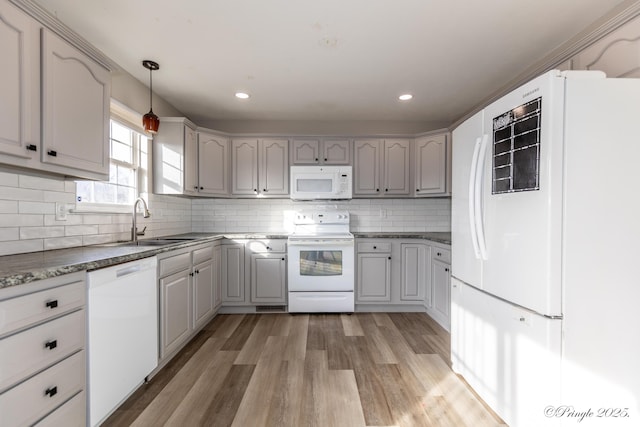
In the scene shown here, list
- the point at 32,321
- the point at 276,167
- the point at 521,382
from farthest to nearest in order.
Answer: the point at 276,167
the point at 521,382
the point at 32,321

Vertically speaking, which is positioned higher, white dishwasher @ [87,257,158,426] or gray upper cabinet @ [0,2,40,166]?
gray upper cabinet @ [0,2,40,166]

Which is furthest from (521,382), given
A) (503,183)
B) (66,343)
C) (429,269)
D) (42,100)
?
(42,100)

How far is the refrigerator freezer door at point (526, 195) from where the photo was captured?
1257 millimetres

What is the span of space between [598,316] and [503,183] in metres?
0.71

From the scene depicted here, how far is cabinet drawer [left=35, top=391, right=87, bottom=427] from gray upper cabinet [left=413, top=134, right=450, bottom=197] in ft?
11.2

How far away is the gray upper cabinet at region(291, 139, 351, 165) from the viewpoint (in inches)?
140

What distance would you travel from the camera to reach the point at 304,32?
6.31 ft

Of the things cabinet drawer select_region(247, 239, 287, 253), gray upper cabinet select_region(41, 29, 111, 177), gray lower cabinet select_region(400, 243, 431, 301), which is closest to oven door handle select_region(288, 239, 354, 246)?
cabinet drawer select_region(247, 239, 287, 253)

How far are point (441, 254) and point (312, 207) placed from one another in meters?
1.67

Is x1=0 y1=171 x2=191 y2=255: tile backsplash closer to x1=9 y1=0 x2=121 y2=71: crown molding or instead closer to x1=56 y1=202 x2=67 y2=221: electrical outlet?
x1=56 y1=202 x2=67 y2=221: electrical outlet

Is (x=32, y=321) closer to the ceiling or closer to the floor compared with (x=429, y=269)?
closer to the ceiling

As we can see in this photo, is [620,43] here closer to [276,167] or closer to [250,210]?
[276,167]

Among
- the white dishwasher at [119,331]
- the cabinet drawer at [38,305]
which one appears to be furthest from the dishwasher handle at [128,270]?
the cabinet drawer at [38,305]

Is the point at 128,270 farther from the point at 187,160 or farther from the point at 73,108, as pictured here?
the point at 187,160
